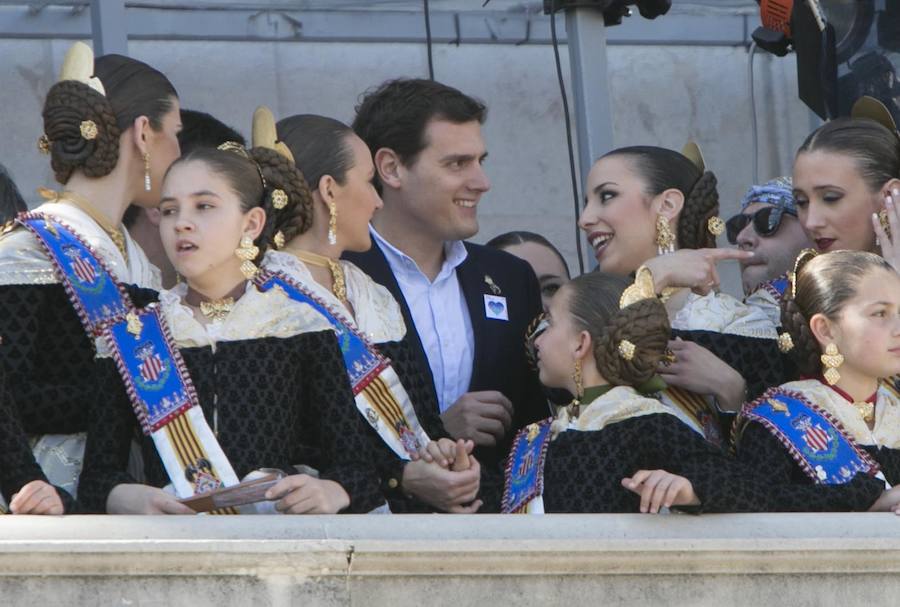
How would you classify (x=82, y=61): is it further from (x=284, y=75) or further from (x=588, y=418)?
(x=284, y=75)

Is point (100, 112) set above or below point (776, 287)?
above

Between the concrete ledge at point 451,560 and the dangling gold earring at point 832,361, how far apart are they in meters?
0.42

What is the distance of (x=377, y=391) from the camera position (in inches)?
169

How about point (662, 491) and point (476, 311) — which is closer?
point (662, 491)

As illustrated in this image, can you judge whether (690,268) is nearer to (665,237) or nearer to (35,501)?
(665,237)

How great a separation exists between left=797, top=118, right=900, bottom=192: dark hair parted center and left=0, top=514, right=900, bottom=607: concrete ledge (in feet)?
3.89

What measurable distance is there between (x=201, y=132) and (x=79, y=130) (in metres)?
0.97

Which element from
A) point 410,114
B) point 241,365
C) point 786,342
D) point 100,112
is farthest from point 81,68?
point 786,342

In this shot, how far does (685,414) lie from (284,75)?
3.63 meters

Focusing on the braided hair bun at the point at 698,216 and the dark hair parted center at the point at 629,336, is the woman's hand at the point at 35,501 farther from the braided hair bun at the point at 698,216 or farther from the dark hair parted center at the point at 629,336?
the braided hair bun at the point at 698,216

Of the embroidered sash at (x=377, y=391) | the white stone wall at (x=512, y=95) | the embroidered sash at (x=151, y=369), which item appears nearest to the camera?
the embroidered sash at (x=151, y=369)

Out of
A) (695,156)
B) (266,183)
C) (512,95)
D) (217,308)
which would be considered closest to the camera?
(217,308)

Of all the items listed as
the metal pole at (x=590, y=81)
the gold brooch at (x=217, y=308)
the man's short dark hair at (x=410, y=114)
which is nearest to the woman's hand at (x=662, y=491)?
the gold brooch at (x=217, y=308)

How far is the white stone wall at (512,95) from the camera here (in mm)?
7266
